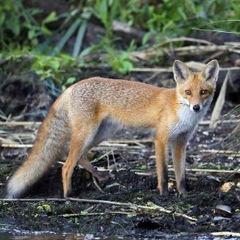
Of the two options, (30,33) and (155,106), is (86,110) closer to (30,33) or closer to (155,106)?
(155,106)

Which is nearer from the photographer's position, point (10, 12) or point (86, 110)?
point (86, 110)

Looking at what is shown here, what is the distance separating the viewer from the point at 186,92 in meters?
8.07

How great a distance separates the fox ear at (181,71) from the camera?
27.0 ft

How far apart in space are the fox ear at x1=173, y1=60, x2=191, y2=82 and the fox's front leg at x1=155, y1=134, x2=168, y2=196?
0.63 meters

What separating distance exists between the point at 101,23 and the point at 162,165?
672 cm

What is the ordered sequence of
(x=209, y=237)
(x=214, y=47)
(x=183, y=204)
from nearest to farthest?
(x=209, y=237) → (x=183, y=204) → (x=214, y=47)

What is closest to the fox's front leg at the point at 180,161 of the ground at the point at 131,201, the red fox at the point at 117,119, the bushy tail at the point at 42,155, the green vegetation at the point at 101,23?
the red fox at the point at 117,119

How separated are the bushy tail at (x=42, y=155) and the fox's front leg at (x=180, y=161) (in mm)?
1132

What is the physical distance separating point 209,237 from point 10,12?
8128mm

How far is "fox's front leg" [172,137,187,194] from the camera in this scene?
8203mm

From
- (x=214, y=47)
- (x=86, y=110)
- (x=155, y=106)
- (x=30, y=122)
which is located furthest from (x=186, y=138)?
(x=214, y=47)

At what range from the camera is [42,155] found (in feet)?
27.3

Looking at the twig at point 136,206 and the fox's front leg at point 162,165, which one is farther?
the fox's front leg at point 162,165

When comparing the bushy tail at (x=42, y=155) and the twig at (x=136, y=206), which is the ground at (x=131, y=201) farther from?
the bushy tail at (x=42, y=155)
